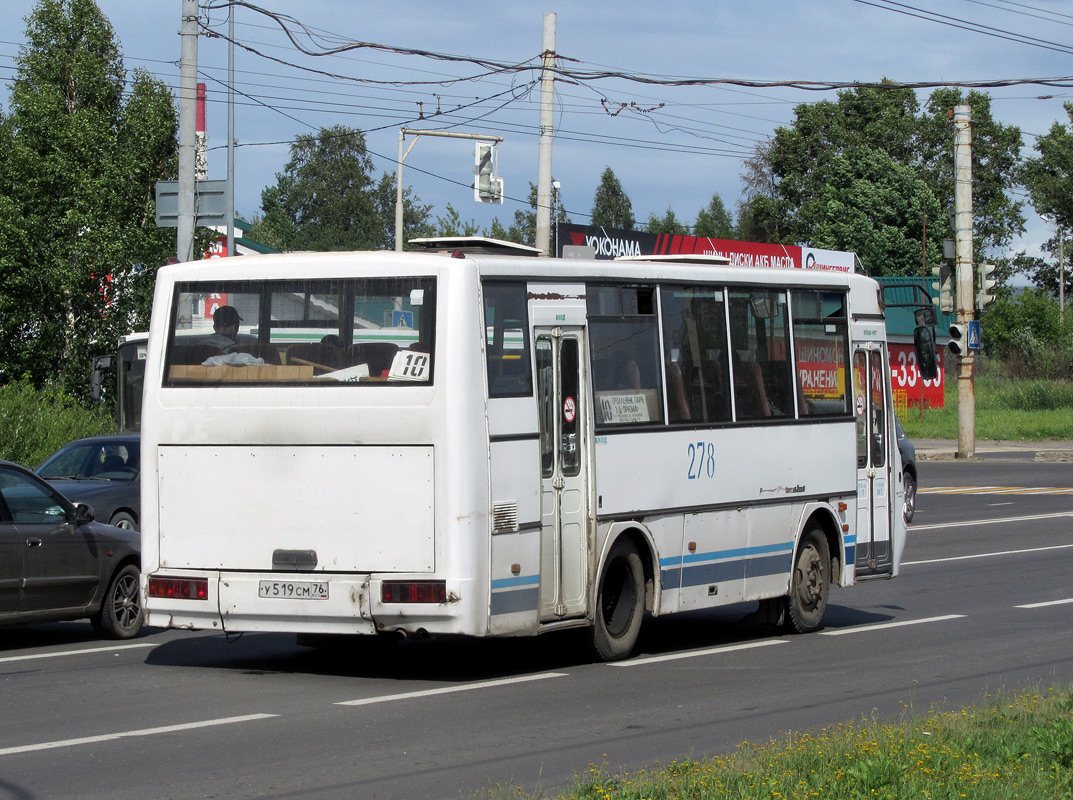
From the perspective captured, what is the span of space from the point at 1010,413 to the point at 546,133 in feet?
109

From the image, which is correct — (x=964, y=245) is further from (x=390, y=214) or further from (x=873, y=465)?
(x=390, y=214)

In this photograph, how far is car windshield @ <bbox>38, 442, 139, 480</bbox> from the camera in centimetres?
1820

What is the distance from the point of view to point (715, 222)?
457 feet

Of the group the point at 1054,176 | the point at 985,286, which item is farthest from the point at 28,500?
the point at 1054,176

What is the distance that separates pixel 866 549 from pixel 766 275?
2.90 m

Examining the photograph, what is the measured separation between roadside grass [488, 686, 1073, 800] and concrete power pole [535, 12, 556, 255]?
1773cm

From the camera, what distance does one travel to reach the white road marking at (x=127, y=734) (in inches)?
300

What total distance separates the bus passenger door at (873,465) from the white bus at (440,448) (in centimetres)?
211

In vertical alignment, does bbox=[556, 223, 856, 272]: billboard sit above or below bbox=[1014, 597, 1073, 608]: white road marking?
above

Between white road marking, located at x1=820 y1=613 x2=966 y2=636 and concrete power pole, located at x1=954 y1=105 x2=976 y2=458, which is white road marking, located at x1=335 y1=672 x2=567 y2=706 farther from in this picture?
concrete power pole, located at x1=954 y1=105 x2=976 y2=458

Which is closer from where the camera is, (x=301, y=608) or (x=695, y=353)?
(x=301, y=608)

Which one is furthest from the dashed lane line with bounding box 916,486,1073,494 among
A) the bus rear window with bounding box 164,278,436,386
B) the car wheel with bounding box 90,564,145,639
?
the bus rear window with bounding box 164,278,436,386

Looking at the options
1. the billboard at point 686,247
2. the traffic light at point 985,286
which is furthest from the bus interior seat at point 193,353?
the billboard at point 686,247

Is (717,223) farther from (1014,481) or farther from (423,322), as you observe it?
(423,322)
